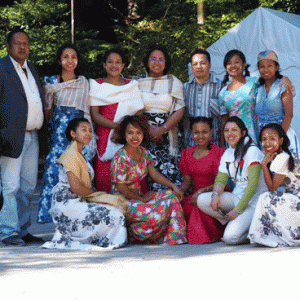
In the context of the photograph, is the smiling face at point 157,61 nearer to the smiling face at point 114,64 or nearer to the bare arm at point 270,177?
the smiling face at point 114,64

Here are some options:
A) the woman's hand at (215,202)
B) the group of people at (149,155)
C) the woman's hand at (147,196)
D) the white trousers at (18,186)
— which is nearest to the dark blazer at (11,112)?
the group of people at (149,155)

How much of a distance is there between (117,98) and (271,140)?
4.58 ft

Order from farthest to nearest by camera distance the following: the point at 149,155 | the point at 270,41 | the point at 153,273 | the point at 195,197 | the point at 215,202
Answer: the point at 270,41 < the point at 149,155 < the point at 195,197 < the point at 215,202 < the point at 153,273

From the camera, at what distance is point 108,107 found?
499 cm

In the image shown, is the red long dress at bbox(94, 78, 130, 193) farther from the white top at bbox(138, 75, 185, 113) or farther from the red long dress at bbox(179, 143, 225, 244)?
the red long dress at bbox(179, 143, 225, 244)

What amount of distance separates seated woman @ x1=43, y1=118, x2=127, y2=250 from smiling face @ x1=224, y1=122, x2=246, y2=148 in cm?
97

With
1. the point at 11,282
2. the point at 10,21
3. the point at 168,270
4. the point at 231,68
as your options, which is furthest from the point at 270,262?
the point at 10,21

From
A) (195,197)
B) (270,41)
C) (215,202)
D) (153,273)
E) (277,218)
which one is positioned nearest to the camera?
(153,273)

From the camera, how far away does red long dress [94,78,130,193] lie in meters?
4.93

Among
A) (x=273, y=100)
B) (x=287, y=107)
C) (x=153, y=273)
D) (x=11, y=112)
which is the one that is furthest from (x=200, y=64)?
(x=153, y=273)

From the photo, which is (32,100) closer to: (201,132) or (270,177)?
(201,132)

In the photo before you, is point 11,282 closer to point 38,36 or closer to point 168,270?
point 168,270

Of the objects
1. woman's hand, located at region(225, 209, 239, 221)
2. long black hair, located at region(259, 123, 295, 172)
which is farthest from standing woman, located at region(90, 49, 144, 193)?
long black hair, located at region(259, 123, 295, 172)

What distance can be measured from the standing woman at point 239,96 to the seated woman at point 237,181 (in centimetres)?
33
